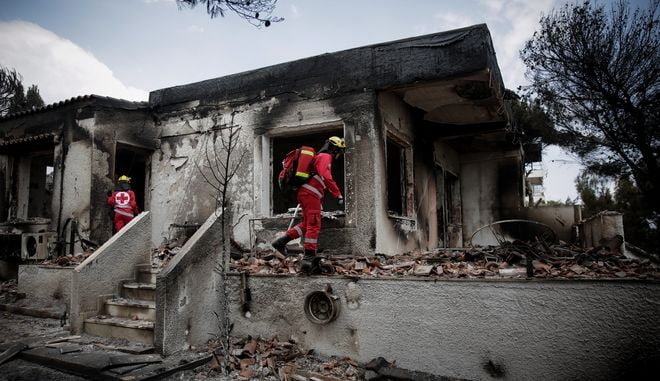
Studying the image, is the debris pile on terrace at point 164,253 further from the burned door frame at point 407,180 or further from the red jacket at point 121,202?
the burned door frame at point 407,180

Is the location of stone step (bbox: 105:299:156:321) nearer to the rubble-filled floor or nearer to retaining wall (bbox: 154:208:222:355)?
retaining wall (bbox: 154:208:222:355)

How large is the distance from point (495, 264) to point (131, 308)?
5095 mm

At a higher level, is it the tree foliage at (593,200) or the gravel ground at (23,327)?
the tree foliage at (593,200)

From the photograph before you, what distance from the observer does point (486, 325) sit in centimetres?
415

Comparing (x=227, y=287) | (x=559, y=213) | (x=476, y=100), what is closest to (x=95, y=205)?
(x=227, y=287)

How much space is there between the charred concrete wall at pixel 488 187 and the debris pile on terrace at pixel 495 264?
532 centimetres

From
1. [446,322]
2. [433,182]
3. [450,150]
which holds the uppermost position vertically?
[450,150]

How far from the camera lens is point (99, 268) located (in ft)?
19.6

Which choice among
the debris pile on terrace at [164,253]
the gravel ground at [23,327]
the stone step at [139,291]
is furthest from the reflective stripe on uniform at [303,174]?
the gravel ground at [23,327]

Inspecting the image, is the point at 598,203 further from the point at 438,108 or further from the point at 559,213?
the point at 438,108

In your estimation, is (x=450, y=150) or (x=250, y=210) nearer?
(x=250, y=210)

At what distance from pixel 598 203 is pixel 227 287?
23.6 metres

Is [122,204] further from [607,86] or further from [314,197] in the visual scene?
[607,86]

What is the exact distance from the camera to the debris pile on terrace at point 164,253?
269 inches
